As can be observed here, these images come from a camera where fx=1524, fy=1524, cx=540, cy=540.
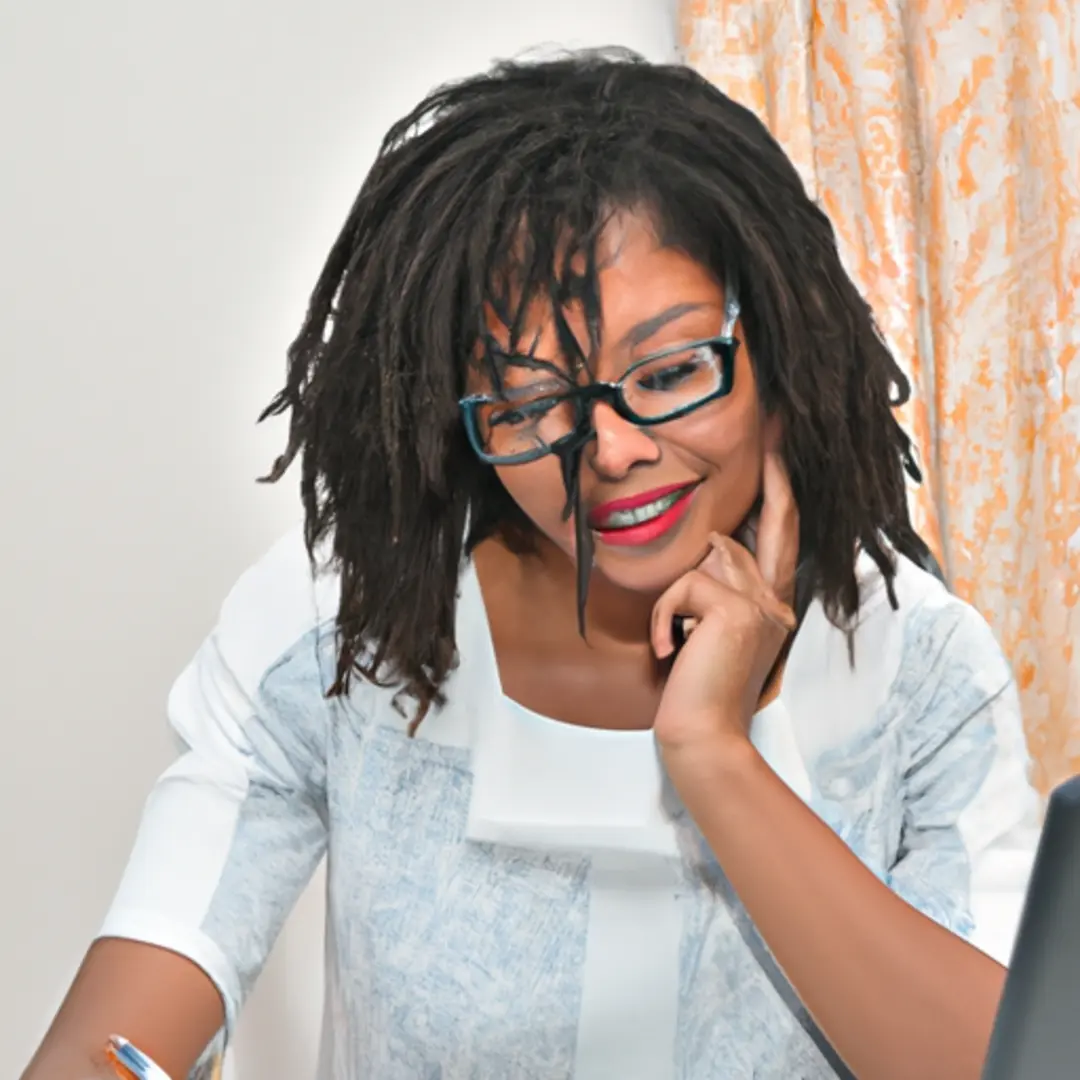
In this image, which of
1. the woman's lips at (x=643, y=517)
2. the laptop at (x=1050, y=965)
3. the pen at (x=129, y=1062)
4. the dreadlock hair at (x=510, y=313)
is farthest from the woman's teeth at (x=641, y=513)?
the laptop at (x=1050, y=965)

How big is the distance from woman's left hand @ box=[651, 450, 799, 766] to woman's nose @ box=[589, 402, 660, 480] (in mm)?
144

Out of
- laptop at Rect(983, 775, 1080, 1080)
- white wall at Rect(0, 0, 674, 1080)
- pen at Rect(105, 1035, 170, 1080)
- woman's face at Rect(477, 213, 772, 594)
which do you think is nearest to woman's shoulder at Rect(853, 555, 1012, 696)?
woman's face at Rect(477, 213, 772, 594)

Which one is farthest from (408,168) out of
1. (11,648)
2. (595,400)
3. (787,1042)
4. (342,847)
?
(11,648)

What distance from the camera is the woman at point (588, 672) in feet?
3.34

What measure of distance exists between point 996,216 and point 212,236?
102 centimetres

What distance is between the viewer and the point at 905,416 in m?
2.09

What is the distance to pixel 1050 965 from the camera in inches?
15.8

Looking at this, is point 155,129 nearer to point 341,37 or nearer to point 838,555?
point 341,37

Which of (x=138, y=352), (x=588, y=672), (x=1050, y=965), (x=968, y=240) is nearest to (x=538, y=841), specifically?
(x=588, y=672)

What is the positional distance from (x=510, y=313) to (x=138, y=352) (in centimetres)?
107

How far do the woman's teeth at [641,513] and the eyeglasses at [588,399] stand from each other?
6 cm

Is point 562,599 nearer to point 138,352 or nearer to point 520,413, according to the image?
point 520,413

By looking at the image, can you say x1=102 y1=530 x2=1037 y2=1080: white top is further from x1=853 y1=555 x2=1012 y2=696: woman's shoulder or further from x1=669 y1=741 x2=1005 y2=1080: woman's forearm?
x1=669 y1=741 x2=1005 y2=1080: woman's forearm

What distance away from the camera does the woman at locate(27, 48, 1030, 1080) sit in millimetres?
1019
